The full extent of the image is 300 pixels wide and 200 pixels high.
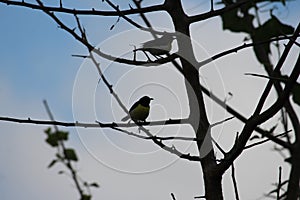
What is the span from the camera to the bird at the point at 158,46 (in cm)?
170

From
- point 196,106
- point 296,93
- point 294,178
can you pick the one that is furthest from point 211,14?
point 296,93

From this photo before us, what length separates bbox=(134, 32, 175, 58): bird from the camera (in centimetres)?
170

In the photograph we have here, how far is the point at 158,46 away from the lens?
1786 mm

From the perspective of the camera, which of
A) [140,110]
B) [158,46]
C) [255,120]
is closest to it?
[255,120]

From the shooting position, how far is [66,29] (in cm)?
164

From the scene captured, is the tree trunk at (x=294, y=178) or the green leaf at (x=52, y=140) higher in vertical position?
the green leaf at (x=52, y=140)

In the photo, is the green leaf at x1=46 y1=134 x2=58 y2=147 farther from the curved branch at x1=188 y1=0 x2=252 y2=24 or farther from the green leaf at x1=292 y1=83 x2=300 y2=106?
the curved branch at x1=188 y1=0 x2=252 y2=24

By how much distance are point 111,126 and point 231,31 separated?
145 cm

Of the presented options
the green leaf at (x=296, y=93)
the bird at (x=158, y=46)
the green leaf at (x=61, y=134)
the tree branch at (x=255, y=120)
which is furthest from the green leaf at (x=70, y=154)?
the tree branch at (x=255, y=120)

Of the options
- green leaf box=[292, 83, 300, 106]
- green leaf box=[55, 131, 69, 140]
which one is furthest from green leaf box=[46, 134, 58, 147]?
green leaf box=[292, 83, 300, 106]

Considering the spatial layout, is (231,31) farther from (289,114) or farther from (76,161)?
(76,161)

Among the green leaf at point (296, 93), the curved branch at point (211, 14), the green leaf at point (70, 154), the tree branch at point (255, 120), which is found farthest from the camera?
the green leaf at point (70, 154)

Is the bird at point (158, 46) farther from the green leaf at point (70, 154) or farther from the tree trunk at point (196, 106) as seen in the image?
the green leaf at point (70, 154)

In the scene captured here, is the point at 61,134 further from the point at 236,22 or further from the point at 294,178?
the point at 294,178
